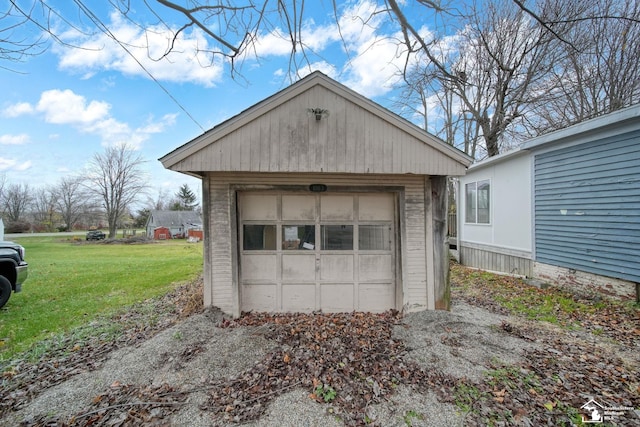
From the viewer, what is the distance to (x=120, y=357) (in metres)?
3.62

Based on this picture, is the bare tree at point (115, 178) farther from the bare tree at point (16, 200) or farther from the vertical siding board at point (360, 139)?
the vertical siding board at point (360, 139)

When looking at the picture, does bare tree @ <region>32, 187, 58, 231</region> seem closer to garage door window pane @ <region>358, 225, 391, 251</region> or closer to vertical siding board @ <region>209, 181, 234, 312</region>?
vertical siding board @ <region>209, 181, 234, 312</region>

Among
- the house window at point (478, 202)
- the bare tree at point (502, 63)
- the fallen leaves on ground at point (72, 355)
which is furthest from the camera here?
the bare tree at point (502, 63)

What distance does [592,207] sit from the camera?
20.1 ft

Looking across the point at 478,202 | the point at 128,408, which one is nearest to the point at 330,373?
the point at 128,408

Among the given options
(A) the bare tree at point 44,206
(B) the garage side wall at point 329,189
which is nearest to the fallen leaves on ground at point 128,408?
(B) the garage side wall at point 329,189

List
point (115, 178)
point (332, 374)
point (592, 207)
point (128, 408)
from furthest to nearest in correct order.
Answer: point (115, 178)
point (592, 207)
point (332, 374)
point (128, 408)

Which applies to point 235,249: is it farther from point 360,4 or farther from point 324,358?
point 360,4

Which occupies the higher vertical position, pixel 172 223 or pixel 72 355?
pixel 172 223

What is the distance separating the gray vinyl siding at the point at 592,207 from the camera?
541 centimetres

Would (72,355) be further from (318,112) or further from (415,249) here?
(415,249)

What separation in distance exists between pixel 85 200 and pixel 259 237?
49450mm

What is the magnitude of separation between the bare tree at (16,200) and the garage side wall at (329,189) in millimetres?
56906

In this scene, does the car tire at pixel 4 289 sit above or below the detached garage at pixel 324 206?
below
